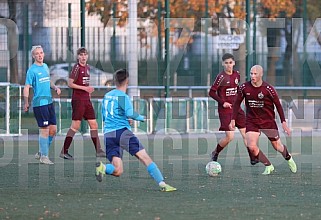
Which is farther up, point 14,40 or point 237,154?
point 14,40

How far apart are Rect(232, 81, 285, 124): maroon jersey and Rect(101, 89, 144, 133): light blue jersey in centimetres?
271

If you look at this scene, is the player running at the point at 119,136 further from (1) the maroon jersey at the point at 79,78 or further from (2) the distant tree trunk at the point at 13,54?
(2) the distant tree trunk at the point at 13,54

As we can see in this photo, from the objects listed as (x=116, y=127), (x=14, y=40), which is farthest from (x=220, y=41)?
(x=116, y=127)

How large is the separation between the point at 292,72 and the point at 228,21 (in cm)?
240

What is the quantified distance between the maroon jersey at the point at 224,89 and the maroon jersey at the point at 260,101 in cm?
78

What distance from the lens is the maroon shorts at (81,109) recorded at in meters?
16.2

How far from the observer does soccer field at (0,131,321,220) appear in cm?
955

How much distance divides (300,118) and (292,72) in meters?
3.66

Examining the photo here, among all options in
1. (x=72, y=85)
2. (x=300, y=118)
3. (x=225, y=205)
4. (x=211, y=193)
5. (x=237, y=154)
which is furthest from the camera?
(x=300, y=118)

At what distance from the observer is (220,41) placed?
24.8 metres

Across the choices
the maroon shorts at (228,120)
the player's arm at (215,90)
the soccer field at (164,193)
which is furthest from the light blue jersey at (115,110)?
the maroon shorts at (228,120)

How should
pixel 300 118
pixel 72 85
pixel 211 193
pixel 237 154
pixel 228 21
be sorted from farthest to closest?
pixel 228 21
pixel 300 118
pixel 237 154
pixel 72 85
pixel 211 193

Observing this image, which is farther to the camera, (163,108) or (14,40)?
(14,40)

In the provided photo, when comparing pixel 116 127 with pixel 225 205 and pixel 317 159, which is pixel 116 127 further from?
pixel 317 159
